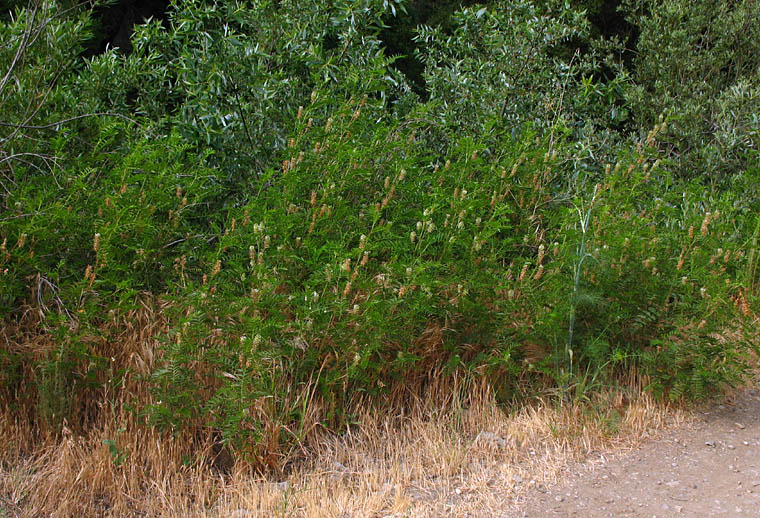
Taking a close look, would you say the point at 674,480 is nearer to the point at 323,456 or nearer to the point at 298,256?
the point at 323,456

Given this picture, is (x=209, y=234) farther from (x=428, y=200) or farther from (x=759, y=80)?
(x=759, y=80)

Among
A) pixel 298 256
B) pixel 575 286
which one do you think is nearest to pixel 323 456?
pixel 298 256

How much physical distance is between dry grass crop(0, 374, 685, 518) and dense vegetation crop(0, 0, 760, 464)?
13cm

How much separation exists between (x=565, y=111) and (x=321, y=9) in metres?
2.10

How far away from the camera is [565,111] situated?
6.43 m

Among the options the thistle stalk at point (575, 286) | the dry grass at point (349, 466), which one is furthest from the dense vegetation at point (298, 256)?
the dry grass at point (349, 466)

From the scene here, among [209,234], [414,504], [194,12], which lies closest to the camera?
[414,504]

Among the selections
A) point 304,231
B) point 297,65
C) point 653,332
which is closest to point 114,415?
point 304,231

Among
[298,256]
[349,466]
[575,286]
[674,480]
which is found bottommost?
[349,466]

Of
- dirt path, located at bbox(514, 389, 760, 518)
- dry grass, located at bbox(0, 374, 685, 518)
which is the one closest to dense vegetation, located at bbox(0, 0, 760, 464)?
dry grass, located at bbox(0, 374, 685, 518)

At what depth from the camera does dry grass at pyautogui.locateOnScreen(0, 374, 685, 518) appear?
3.41 metres

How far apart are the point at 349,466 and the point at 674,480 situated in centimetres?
149

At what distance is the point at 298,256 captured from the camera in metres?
4.04

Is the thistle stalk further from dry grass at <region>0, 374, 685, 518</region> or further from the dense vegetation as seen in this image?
dry grass at <region>0, 374, 685, 518</region>
